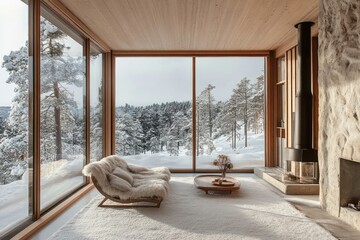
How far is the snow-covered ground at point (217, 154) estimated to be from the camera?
652 cm

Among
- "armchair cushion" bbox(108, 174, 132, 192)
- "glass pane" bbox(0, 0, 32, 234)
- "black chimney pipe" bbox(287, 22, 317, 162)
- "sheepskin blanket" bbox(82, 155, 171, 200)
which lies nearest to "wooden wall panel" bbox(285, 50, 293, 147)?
"black chimney pipe" bbox(287, 22, 317, 162)

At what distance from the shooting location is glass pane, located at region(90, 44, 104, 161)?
5430mm

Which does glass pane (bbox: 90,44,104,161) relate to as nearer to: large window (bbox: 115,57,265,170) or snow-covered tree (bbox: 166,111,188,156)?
large window (bbox: 115,57,265,170)

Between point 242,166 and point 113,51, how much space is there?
12.8 feet

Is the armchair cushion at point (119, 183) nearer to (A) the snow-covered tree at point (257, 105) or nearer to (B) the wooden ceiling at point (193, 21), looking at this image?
(B) the wooden ceiling at point (193, 21)

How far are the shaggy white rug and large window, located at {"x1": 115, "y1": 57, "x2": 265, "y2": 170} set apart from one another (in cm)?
229

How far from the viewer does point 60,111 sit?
400 cm

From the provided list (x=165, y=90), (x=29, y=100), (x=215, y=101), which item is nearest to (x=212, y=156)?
(x=215, y=101)

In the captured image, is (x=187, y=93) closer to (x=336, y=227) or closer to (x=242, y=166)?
(x=242, y=166)

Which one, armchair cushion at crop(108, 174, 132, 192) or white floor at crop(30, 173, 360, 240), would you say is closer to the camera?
white floor at crop(30, 173, 360, 240)

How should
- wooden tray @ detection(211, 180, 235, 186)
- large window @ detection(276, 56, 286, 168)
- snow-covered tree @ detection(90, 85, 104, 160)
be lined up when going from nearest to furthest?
wooden tray @ detection(211, 180, 235, 186), snow-covered tree @ detection(90, 85, 104, 160), large window @ detection(276, 56, 286, 168)

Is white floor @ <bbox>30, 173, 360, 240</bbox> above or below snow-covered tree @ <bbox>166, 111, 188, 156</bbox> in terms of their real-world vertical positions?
below

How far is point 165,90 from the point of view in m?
6.56

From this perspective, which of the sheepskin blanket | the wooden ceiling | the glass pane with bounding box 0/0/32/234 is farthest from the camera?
the wooden ceiling
